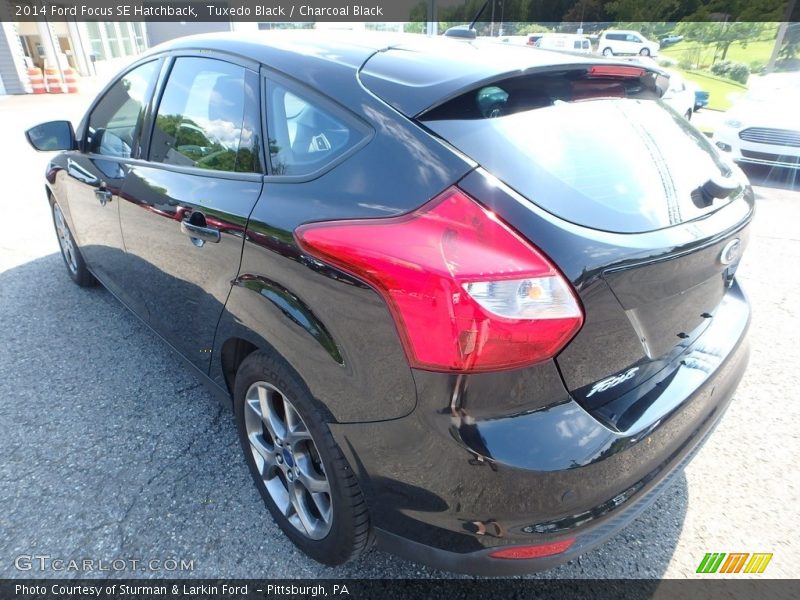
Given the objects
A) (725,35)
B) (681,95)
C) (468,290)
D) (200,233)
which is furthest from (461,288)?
(725,35)

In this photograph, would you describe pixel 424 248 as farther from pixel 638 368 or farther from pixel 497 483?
pixel 638 368

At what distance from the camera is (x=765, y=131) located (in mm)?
7676

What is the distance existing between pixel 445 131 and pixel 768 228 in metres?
5.74

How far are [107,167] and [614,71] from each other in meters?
2.56

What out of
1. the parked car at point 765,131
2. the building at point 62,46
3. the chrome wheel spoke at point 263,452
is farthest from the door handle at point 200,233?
the building at point 62,46

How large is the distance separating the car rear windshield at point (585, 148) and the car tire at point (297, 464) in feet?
2.99

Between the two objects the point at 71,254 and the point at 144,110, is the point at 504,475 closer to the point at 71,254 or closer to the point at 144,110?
the point at 144,110

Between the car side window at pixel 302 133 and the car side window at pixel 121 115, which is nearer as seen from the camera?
the car side window at pixel 302 133

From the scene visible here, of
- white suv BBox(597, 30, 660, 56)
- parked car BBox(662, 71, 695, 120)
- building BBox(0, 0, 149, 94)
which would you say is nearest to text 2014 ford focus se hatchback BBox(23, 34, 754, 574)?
parked car BBox(662, 71, 695, 120)

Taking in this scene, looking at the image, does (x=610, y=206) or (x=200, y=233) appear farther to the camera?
(x=200, y=233)

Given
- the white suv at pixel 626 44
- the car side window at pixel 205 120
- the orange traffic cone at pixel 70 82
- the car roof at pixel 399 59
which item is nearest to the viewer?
the car roof at pixel 399 59

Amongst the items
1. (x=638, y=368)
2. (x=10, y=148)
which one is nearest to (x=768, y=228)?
(x=638, y=368)

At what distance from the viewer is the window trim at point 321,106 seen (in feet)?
4.91

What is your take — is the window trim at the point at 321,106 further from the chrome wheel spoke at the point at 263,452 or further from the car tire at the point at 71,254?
the car tire at the point at 71,254
